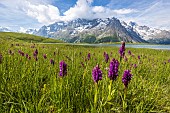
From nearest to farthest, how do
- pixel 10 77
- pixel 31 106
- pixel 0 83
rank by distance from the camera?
1. pixel 31 106
2. pixel 0 83
3. pixel 10 77

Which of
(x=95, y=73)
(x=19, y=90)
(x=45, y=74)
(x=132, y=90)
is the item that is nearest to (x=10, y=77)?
(x=19, y=90)

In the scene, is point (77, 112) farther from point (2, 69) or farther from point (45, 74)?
point (45, 74)

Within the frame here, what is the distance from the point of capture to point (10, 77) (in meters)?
4.61

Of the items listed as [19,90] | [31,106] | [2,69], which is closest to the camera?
[31,106]

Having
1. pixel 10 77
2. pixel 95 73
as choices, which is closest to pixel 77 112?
pixel 95 73

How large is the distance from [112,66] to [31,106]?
1.55 metres

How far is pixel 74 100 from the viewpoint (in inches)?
154

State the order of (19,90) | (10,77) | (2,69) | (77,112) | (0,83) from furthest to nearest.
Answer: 1. (2,69)
2. (10,77)
3. (0,83)
4. (19,90)
5. (77,112)

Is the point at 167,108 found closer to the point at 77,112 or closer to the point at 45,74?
the point at 77,112

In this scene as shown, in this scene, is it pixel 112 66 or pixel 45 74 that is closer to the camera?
pixel 112 66

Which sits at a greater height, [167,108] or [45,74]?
[45,74]

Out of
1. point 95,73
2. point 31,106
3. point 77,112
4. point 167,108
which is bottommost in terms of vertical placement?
point 167,108

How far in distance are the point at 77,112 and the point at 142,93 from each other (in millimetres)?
2270

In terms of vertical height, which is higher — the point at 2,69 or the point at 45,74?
the point at 2,69
